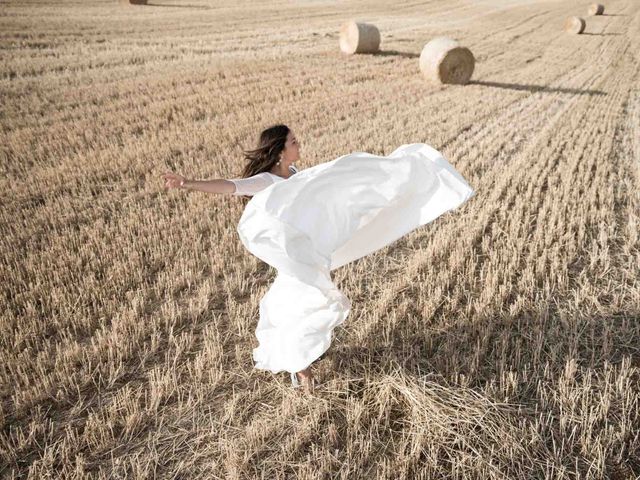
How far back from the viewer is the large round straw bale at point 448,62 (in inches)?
450

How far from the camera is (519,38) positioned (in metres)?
20.6

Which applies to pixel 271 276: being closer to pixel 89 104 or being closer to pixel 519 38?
pixel 89 104

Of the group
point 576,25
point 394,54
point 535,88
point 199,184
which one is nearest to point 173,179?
point 199,184

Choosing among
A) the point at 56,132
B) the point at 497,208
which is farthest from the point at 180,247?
the point at 56,132

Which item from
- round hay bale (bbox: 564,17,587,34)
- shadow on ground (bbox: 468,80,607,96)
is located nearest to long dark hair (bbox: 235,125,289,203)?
shadow on ground (bbox: 468,80,607,96)

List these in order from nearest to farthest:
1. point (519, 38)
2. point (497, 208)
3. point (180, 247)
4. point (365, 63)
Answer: point (180, 247), point (497, 208), point (365, 63), point (519, 38)

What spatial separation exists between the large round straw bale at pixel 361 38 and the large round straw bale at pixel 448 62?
373cm

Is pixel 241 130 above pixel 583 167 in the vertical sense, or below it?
above

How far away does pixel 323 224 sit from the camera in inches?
97.3

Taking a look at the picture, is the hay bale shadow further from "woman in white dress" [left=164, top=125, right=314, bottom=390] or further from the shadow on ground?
"woman in white dress" [left=164, top=125, right=314, bottom=390]

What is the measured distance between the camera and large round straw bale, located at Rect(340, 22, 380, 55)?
14.9 metres

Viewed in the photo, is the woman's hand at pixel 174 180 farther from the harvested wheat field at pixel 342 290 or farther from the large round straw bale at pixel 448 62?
the large round straw bale at pixel 448 62

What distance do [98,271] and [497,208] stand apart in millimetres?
4339

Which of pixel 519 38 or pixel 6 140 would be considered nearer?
pixel 6 140
